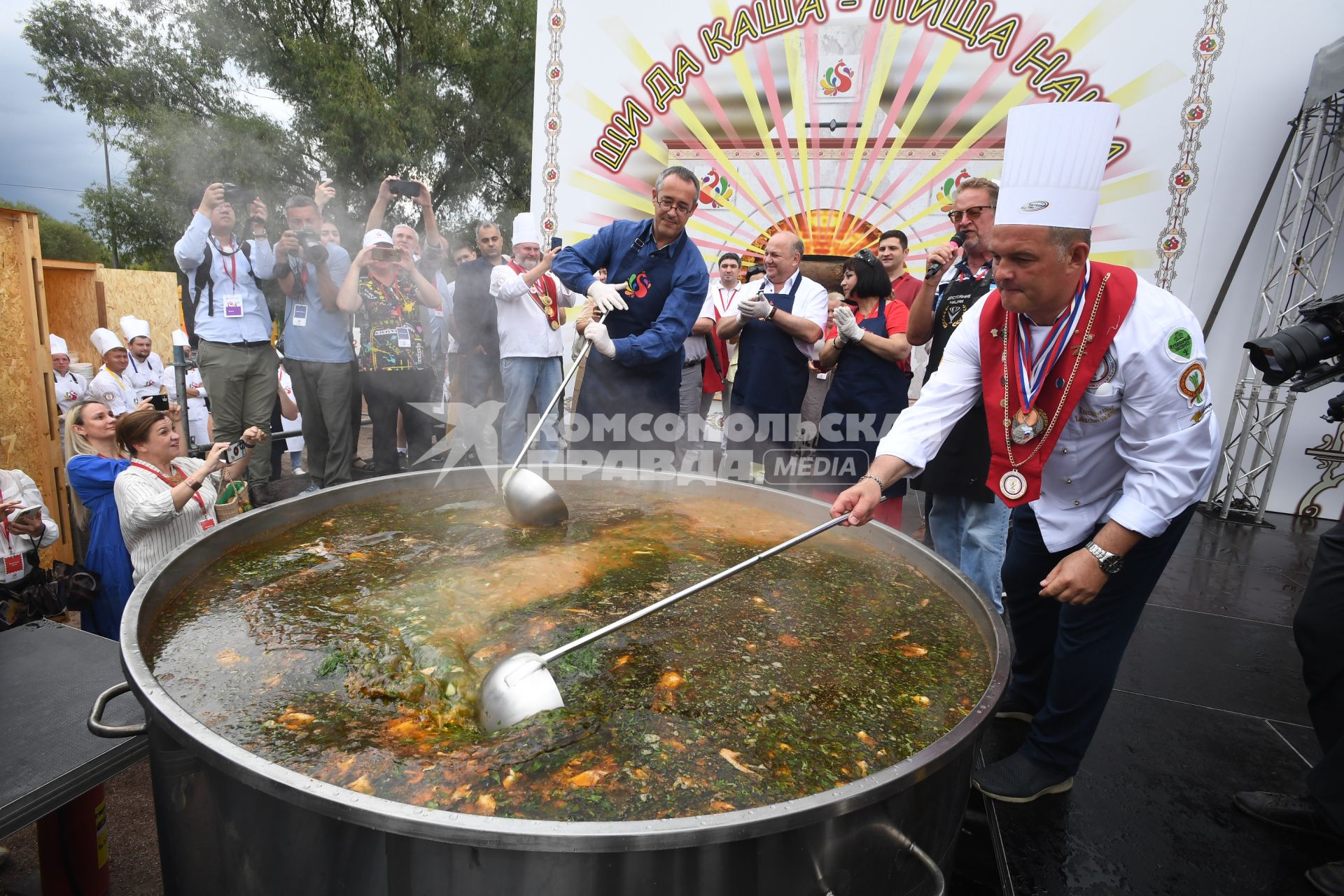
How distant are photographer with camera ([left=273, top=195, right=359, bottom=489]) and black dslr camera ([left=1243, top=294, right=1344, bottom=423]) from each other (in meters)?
5.32

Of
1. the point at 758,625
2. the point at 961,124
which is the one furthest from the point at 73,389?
the point at 961,124

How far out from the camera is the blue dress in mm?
2863

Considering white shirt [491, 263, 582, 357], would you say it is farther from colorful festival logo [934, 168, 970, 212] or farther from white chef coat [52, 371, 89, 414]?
colorful festival logo [934, 168, 970, 212]

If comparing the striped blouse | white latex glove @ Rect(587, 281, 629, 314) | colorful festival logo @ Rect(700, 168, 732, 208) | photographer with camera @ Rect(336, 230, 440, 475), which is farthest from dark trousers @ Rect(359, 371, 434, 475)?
colorful festival logo @ Rect(700, 168, 732, 208)

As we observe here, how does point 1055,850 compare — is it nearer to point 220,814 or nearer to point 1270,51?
point 220,814

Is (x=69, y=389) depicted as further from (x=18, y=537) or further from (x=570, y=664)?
(x=570, y=664)

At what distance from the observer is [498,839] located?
1.01 metres

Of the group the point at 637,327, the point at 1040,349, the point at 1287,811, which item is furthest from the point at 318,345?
the point at 1287,811

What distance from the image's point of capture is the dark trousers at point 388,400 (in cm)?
546

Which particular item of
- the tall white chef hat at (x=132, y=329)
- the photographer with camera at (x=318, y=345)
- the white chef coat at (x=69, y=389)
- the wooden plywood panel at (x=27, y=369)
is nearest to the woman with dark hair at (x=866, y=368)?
the photographer with camera at (x=318, y=345)

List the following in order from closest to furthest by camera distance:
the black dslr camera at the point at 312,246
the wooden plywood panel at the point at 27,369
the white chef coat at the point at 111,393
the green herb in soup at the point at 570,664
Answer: the green herb in soup at the point at 570,664
the wooden plywood panel at the point at 27,369
the black dslr camera at the point at 312,246
the white chef coat at the point at 111,393

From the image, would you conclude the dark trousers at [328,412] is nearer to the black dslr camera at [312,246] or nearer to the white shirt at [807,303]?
the black dslr camera at [312,246]

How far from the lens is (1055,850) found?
205 cm

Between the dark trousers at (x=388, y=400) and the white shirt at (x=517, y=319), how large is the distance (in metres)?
0.72
